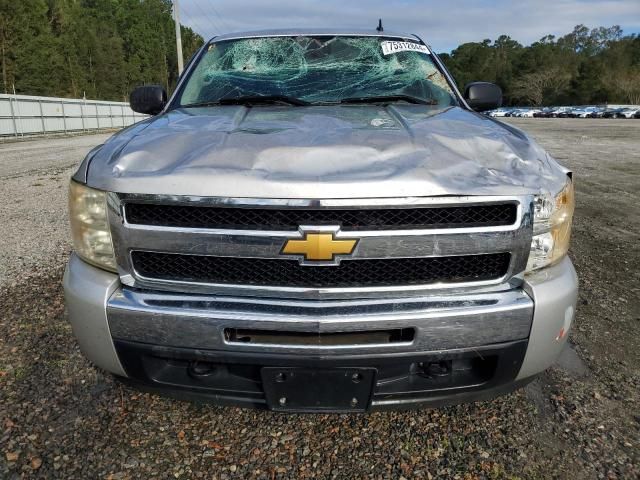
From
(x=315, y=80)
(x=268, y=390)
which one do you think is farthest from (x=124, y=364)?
(x=315, y=80)

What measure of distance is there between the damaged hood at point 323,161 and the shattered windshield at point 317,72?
75 cm

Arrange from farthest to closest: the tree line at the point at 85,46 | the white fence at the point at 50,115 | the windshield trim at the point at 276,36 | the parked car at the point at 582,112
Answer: the parked car at the point at 582,112 → the tree line at the point at 85,46 → the white fence at the point at 50,115 → the windshield trim at the point at 276,36

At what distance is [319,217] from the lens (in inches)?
66.6

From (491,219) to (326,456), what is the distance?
1.15 meters

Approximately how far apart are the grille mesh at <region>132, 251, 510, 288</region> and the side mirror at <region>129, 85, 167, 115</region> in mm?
1664

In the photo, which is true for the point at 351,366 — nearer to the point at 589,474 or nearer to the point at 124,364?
the point at 124,364

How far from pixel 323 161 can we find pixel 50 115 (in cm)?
2573

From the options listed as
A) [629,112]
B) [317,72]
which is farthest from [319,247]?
[629,112]

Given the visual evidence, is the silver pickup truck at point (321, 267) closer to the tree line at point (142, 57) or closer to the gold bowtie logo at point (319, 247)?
the gold bowtie logo at point (319, 247)

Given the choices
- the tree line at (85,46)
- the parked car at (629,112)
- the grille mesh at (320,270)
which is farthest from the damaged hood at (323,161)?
the parked car at (629,112)

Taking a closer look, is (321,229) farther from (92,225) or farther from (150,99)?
(150,99)

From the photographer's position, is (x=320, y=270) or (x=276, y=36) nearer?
(x=320, y=270)

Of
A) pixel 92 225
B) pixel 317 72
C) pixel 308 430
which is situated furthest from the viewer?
pixel 317 72

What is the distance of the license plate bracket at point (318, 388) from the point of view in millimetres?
1738
